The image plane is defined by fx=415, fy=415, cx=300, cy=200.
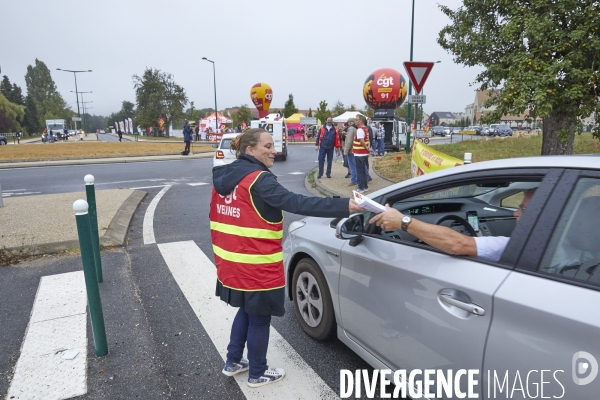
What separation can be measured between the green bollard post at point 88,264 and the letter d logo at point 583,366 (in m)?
2.78

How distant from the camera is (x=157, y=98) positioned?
61719 millimetres

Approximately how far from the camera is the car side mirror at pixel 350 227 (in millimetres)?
2691

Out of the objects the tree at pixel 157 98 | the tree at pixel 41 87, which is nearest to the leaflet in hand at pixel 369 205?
the tree at pixel 157 98

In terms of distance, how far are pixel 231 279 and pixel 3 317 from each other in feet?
8.65

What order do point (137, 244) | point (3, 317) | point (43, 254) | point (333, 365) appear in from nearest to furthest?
point (333, 365) < point (3, 317) < point (43, 254) < point (137, 244)

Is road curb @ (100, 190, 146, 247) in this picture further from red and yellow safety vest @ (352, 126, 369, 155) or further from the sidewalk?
red and yellow safety vest @ (352, 126, 369, 155)

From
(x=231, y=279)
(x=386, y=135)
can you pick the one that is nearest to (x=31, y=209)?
(x=231, y=279)

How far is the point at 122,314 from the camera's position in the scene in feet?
12.4

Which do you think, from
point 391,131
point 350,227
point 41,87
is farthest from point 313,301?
point 41,87

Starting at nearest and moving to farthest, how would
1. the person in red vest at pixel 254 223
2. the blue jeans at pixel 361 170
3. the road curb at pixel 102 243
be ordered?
the person in red vest at pixel 254 223, the road curb at pixel 102 243, the blue jeans at pixel 361 170

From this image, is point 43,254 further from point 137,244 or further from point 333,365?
point 333,365

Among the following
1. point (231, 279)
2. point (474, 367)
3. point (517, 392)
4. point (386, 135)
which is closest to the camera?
point (517, 392)

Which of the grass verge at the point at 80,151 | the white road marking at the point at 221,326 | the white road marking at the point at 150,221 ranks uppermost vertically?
the grass verge at the point at 80,151

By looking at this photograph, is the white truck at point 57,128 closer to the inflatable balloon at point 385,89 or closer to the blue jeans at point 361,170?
the inflatable balloon at point 385,89
